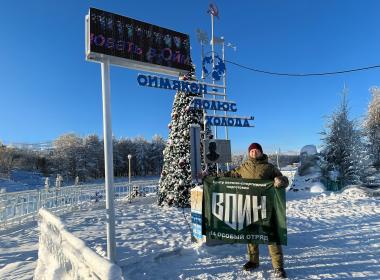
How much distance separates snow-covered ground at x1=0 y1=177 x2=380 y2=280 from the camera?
17.9 feet

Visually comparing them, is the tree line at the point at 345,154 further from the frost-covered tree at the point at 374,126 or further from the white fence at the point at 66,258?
the white fence at the point at 66,258

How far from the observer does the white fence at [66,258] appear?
2.46m

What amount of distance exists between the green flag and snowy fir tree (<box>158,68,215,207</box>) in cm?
803

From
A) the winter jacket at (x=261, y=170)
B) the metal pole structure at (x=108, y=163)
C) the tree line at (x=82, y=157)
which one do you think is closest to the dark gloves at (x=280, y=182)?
the winter jacket at (x=261, y=170)

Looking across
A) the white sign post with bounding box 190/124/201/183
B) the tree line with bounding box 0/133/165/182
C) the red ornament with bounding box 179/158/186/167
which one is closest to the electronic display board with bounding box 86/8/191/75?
the white sign post with bounding box 190/124/201/183

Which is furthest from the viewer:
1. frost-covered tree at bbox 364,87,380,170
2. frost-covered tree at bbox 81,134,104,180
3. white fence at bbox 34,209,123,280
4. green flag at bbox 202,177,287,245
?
frost-covered tree at bbox 81,134,104,180

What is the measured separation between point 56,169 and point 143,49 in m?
53.8

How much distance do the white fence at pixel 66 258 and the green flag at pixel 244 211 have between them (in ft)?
8.57

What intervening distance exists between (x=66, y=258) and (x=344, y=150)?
1069 inches

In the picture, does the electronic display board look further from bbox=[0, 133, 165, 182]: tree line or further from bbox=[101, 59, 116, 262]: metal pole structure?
bbox=[0, 133, 165, 182]: tree line

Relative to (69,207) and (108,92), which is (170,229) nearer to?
(108,92)

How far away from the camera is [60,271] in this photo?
392cm

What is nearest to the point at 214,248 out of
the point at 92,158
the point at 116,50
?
the point at 116,50

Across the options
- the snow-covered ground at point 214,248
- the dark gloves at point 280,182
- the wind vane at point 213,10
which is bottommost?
the snow-covered ground at point 214,248
